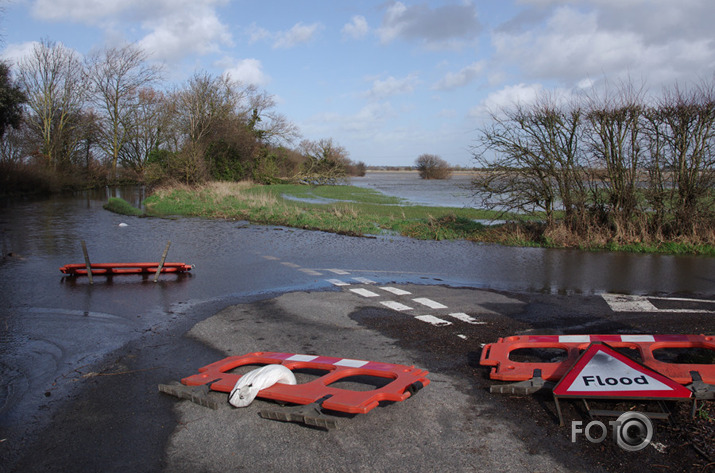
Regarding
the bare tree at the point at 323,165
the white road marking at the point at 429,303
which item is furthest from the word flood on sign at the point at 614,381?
the bare tree at the point at 323,165

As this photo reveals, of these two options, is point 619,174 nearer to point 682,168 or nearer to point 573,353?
point 682,168

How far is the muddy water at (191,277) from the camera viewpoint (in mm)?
6625

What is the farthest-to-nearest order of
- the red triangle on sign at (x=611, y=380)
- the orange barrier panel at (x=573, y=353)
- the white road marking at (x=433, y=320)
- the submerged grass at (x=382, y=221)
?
the submerged grass at (x=382, y=221), the white road marking at (x=433, y=320), the orange barrier panel at (x=573, y=353), the red triangle on sign at (x=611, y=380)

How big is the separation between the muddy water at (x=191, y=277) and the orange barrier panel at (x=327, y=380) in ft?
5.02

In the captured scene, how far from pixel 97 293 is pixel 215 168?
132 ft

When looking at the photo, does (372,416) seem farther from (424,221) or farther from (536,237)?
(424,221)

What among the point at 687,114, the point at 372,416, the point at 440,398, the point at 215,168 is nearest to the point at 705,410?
the point at 440,398

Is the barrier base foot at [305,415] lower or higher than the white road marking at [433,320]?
higher

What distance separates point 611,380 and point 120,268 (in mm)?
10123

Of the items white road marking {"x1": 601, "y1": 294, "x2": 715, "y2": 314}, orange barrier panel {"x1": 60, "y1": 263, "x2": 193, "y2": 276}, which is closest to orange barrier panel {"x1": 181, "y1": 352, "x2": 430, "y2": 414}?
white road marking {"x1": 601, "y1": 294, "x2": 715, "y2": 314}

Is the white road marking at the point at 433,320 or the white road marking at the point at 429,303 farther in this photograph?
the white road marking at the point at 429,303

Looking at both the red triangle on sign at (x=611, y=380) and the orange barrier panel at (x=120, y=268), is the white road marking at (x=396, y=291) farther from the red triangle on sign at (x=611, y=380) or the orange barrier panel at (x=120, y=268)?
the red triangle on sign at (x=611, y=380)

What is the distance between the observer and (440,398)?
4941 millimetres

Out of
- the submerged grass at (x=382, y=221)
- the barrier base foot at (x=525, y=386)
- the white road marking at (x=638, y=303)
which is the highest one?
the submerged grass at (x=382, y=221)
